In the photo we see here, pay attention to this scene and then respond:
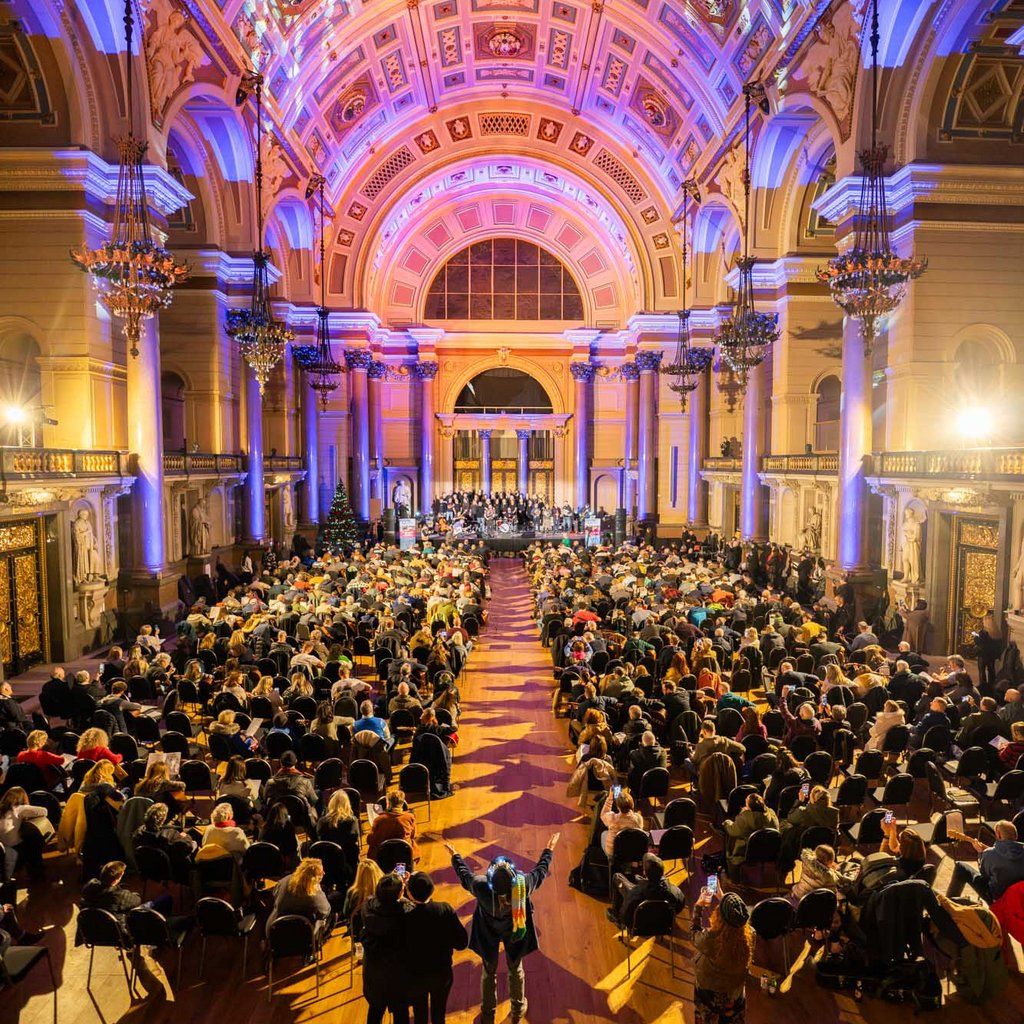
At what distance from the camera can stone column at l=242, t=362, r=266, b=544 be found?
24875mm

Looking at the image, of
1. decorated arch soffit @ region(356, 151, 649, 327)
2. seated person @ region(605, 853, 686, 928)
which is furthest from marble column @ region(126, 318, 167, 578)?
decorated arch soffit @ region(356, 151, 649, 327)

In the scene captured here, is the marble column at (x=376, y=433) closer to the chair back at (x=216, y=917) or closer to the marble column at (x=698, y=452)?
the marble column at (x=698, y=452)

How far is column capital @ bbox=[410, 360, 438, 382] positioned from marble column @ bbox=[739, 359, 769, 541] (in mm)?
18329

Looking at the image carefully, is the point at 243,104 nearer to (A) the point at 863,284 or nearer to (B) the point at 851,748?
(A) the point at 863,284

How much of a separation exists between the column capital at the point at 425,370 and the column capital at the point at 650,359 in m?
10.4

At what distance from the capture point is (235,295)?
23859 millimetres

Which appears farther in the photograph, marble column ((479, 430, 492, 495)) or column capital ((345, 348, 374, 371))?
marble column ((479, 430, 492, 495))

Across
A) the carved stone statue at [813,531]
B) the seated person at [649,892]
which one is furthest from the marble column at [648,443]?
the seated person at [649,892]

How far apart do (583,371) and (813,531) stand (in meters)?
19.6

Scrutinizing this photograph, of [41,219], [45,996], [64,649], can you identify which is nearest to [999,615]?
[45,996]

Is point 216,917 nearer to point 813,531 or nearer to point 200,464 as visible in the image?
point 200,464

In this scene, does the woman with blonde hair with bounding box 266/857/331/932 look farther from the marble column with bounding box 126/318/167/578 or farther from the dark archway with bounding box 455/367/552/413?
the dark archway with bounding box 455/367/552/413

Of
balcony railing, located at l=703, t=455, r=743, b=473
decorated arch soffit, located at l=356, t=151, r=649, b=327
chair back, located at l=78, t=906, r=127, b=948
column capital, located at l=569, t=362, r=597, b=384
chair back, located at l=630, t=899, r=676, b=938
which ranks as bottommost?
chair back, located at l=630, t=899, r=676, b=938

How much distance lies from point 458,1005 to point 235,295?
22.1 metres
